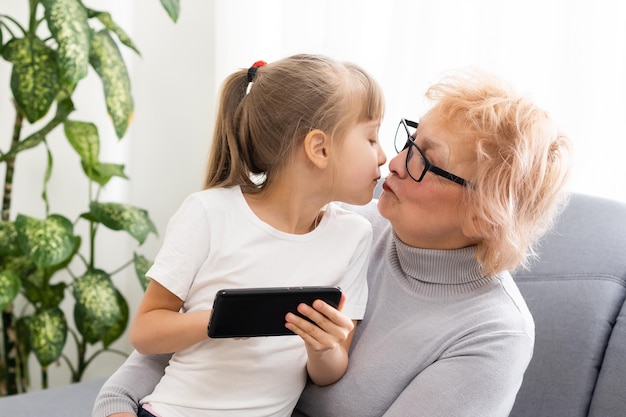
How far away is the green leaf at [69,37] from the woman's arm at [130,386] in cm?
106

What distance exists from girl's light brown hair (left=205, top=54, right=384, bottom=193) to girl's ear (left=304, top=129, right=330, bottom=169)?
0.05 ft

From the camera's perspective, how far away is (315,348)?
53.0 inches

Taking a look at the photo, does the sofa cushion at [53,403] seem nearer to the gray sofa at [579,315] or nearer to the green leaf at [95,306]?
the green leaf at [95,306]

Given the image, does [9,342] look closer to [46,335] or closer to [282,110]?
[46,335]

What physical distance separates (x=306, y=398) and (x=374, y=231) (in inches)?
14.6

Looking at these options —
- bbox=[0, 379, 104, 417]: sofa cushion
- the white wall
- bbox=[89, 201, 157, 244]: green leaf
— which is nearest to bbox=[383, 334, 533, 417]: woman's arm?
the white wall

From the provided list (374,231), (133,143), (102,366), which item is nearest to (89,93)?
(133,143)

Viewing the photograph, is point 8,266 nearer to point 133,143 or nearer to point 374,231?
point 133,143

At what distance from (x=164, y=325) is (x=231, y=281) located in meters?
0.14

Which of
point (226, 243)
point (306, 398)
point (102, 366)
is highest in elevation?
point (226, 243)

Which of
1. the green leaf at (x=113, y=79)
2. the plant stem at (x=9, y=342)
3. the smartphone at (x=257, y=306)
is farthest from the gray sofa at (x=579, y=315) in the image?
the plant stem at (x=9, y=342)

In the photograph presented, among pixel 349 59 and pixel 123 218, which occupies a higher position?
pixel 349 59

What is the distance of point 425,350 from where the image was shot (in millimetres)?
1442

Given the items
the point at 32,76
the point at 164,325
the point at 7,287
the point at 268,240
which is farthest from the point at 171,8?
the point at 164,325
